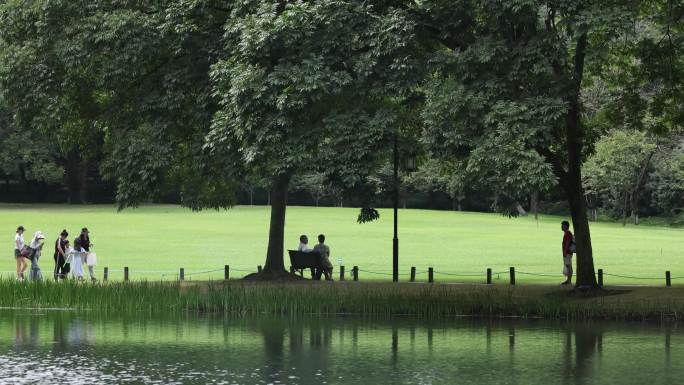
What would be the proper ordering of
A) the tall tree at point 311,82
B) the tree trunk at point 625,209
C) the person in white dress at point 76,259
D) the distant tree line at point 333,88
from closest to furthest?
the distant tree line at point 333,88, the tall tree at point 311,82, the person in white dress at point 76,259, the tree trunk at point 625,209

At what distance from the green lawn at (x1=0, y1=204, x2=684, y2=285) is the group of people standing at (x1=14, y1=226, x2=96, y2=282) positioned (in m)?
3.27

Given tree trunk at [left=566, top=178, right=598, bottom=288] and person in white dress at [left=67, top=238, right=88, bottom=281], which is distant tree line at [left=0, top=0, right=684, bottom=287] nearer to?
tree trunk at [left=566, top=178, right=598, bottom=288]

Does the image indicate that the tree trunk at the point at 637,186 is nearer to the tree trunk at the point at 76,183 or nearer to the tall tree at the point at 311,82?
the tree trunk at the point at 76,183

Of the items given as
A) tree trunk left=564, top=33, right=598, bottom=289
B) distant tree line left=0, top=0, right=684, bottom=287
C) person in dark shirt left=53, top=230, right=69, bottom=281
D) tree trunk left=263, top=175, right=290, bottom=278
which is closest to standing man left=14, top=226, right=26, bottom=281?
person in dark shirt left=53, top=230, right=69, bottom=281

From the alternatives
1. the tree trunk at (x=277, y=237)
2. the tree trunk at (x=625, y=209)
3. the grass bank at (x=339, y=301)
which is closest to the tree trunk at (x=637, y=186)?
the tree trunk at (x=625, y=209)

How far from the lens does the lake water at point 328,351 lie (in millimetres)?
18234

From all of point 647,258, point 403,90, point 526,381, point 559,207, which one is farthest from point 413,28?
point 559,207

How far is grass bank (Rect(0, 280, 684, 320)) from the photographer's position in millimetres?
27234

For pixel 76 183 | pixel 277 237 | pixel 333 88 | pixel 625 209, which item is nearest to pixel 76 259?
pixel 277 237

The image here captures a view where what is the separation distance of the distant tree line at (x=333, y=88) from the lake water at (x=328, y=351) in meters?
3.83

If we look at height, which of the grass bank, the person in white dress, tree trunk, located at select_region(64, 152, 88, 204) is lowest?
the grass bank

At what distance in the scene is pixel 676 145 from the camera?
88438 mm

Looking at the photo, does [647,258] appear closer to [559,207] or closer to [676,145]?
[676,145]

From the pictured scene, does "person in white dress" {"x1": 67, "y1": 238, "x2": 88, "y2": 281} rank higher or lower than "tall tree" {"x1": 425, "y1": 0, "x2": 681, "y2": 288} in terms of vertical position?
lower
